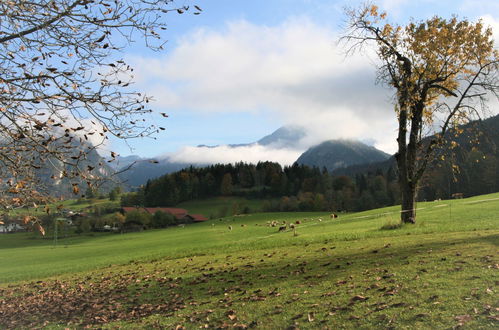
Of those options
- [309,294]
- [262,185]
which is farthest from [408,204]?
[262,185]

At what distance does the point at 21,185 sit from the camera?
6660 millimetres

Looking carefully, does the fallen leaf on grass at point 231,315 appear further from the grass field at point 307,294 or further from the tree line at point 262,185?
the tree line at point 262,185

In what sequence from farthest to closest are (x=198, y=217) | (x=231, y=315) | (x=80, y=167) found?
(x=198, y=217)
(x=231, y=315)
(x=80, y=167)

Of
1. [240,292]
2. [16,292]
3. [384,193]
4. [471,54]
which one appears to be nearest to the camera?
[240,292]

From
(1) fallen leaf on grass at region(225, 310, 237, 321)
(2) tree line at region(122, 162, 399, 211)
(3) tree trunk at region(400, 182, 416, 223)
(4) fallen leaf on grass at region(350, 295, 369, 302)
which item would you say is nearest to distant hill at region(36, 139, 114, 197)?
(1) fallen leaf on grass at region(225, 310, 237, 321)

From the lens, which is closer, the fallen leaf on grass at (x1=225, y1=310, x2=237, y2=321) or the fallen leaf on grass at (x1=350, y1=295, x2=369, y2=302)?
the fallen leaf on grass at (x1=350, y1=295, x2=369, y2=302)

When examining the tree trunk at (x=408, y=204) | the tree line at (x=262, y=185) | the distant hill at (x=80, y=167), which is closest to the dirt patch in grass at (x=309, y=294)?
the distant hill at (x=80, y=167)

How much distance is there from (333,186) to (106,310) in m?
138

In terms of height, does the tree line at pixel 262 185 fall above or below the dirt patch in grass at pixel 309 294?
above

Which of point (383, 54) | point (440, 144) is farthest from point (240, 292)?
point (383, 54)

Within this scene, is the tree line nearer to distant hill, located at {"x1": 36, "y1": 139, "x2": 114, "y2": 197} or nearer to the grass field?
the grass field

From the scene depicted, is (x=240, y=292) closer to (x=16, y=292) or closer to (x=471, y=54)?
(x=16, y=292)

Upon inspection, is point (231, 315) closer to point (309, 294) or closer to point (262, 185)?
point (309, 294)

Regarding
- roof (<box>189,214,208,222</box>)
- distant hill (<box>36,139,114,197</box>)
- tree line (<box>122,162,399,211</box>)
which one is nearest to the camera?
distant hill (<box>36,139,114,197</box>)
